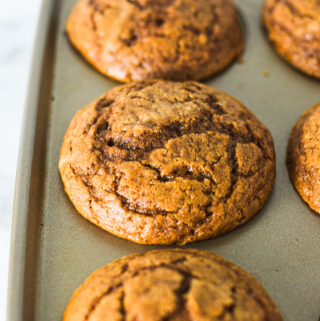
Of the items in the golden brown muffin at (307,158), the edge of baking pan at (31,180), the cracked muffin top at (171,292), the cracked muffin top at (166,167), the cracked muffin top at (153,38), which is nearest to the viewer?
the cracked muffin top at (171,292)

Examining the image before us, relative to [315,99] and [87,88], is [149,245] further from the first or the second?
[315,99]

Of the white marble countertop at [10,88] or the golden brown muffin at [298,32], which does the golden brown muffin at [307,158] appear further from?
the white marble countertop at [10,88]

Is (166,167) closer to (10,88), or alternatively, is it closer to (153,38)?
(153,38)

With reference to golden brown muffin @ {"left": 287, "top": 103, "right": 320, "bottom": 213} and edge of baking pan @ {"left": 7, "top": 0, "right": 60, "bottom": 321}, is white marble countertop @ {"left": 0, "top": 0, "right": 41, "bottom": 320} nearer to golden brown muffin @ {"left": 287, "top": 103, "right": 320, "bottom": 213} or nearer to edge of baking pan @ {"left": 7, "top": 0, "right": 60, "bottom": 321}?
edge of baking pan @ {"left": 7, "top": 0, "right": 60, "bottom": 321}

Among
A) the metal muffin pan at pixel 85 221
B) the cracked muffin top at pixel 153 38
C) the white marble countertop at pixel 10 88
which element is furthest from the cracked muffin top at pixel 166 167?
the white marble countertop at pixel 10 88

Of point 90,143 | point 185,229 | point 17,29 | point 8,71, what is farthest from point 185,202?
point 17,29

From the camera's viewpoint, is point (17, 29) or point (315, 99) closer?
point (315, 99)
